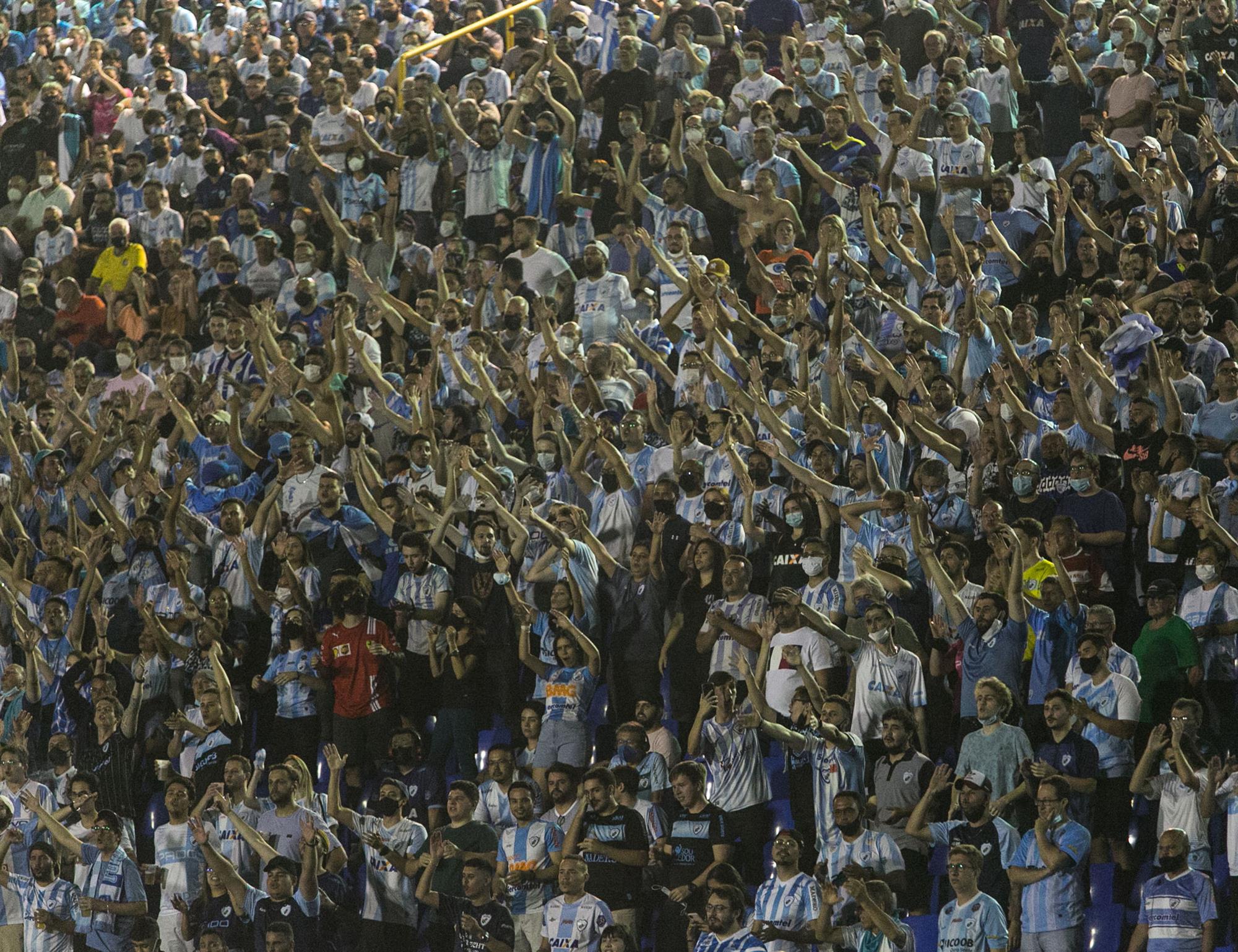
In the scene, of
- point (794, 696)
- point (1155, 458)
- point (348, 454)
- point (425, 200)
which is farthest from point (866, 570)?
point (425, 200)

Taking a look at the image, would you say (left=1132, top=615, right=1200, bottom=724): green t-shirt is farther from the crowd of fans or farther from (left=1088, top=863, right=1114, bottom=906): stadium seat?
(left=1088, top=863, right=1114, bottom=906): stadium seat

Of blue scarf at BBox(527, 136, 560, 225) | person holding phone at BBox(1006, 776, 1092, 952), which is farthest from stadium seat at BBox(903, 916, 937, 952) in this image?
blue scarf at BBox(527, 136, 560, 225)

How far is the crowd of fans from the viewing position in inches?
469

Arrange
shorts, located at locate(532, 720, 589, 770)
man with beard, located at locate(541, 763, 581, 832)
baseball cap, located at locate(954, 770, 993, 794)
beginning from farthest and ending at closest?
shorts, located at locate(532, 720, 589, 770)
man with beard, located at locate(541, 763, 581, 832)
baseball cap, located at locate(954, 770, 993, 794)

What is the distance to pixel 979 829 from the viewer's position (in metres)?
11.4

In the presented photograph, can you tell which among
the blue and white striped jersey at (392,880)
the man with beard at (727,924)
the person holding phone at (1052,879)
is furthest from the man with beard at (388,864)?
the person holding phone at (1052,879)

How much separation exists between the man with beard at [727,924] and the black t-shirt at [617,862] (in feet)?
3.12

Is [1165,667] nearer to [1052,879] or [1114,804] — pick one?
[1114,804]

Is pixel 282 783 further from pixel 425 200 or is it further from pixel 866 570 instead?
pixel 425 200

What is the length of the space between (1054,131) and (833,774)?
808 centimetres

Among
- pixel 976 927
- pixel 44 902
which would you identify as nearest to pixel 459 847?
pixel 44 902

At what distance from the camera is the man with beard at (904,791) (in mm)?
11641

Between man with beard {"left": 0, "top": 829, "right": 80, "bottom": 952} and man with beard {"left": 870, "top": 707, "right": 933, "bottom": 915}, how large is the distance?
4.93 meters

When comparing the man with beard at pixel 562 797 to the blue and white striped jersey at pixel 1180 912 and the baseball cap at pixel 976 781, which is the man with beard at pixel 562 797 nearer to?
the baseball cap at pixel 976 781
